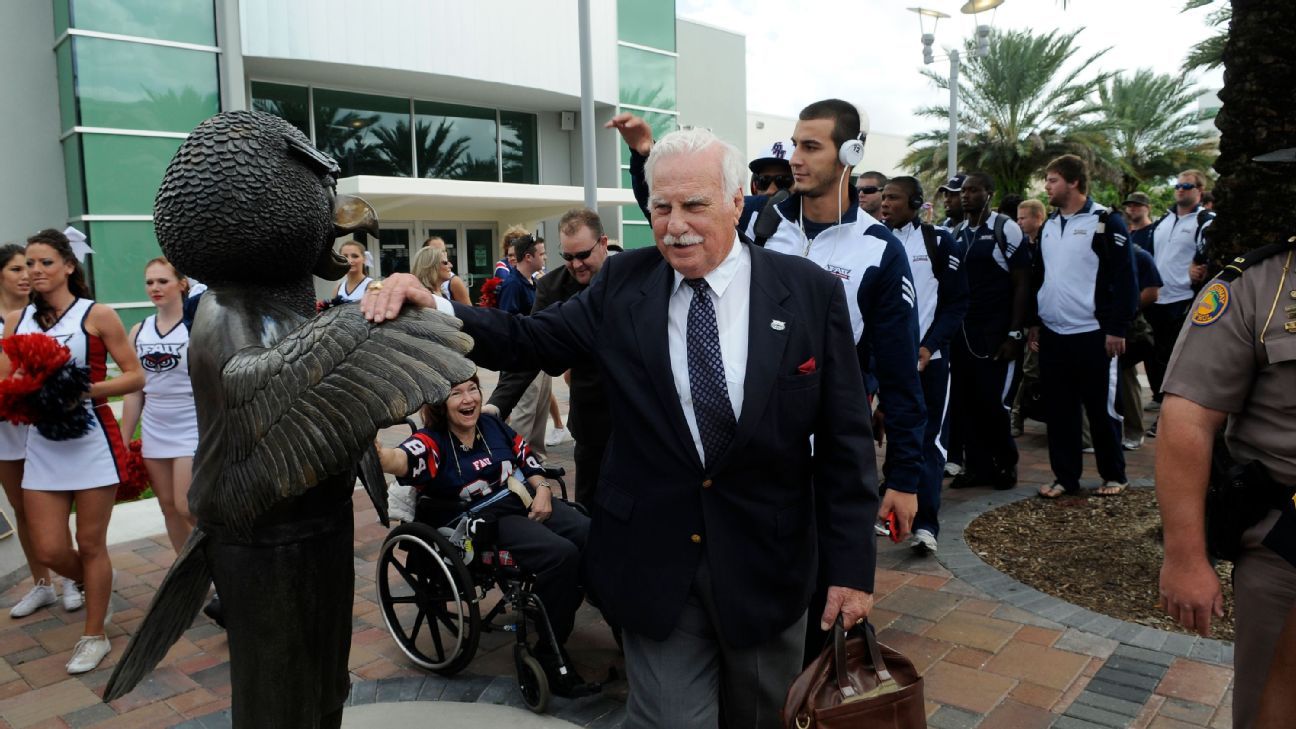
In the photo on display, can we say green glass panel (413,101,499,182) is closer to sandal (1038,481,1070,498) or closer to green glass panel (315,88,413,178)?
green glass panel (315,88,413,178)

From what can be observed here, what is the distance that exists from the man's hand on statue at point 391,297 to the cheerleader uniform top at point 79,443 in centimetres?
322

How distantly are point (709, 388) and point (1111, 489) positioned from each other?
4922mm

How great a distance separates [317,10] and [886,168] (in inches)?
1530

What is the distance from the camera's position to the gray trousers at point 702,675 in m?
2.21

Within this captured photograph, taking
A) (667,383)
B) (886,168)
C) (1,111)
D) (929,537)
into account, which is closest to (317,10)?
(1,111)

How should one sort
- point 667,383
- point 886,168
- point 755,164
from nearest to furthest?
point 667,383, point 755,164, point 886,168

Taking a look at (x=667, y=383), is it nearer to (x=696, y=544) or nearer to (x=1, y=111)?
(x=696, y=544)

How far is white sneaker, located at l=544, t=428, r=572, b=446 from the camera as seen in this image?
8.75m

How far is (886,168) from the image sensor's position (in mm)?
49375

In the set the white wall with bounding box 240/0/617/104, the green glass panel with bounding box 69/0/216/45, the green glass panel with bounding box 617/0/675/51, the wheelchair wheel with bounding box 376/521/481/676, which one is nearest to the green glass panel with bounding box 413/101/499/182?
the white wall with bounding box 240/0/617/104

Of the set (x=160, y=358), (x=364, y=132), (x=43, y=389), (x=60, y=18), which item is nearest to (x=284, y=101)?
(x=364, y=132)

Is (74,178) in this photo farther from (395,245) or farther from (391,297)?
(391,297)

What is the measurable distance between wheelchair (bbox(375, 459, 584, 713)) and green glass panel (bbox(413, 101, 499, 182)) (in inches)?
670

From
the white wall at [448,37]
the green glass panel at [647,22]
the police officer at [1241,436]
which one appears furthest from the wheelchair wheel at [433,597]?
the green glass panel at [647,22]
